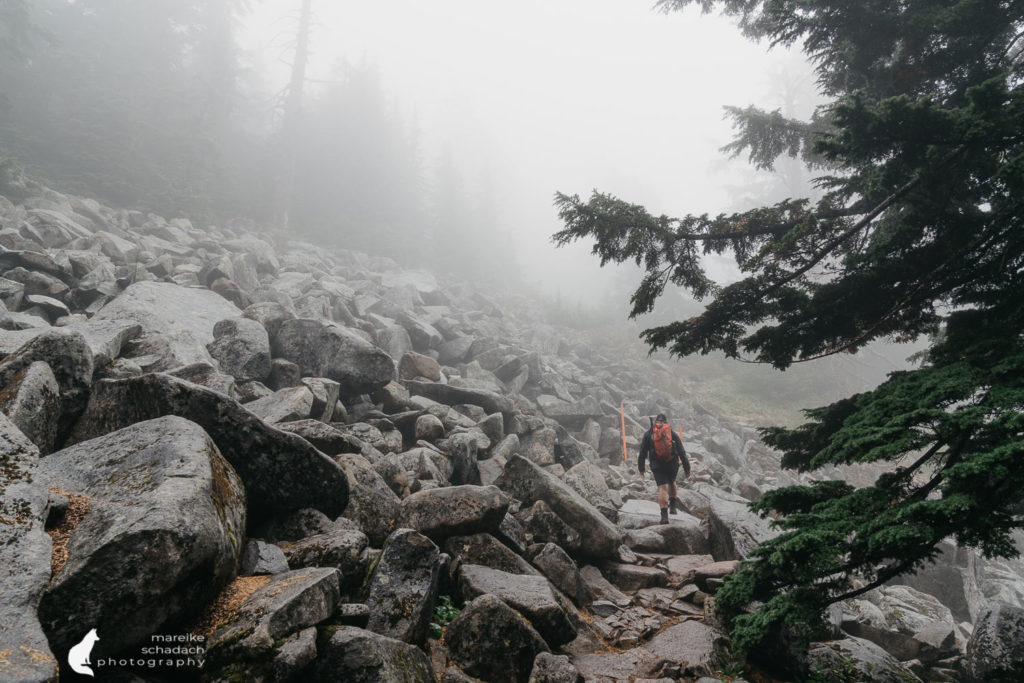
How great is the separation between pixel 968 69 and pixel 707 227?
4628 millimetres

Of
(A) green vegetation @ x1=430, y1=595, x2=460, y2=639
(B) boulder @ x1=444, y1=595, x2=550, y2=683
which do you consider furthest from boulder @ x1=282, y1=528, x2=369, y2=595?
(B) boulder @ x1=444, y1=595, x2=550, y2=683

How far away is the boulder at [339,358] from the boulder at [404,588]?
5.36 m

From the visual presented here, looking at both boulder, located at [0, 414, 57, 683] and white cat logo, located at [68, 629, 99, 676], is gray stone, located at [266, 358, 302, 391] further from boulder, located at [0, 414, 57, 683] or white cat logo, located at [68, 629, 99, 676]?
white cat logo, located at [68, 629, 99, 676]

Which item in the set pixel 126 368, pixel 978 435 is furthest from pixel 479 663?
pixel 126 368

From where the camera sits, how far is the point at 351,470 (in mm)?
5168

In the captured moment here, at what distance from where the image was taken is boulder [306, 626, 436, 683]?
274 cm

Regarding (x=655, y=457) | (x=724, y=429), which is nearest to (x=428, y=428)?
(x=655, y=457)

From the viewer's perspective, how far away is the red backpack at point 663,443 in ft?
31.3

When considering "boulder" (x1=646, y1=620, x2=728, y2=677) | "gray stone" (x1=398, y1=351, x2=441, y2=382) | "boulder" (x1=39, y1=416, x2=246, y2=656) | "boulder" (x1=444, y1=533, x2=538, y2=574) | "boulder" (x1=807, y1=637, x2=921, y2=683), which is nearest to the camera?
"boulder" (x1=39, y1=416, x2=246, y2=656)

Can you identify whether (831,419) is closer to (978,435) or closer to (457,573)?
(978,435)

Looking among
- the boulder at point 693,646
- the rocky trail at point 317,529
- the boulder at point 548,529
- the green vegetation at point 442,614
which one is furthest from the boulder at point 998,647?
the green vegetation at point 442,614

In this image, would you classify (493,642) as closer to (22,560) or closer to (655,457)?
(22,560)

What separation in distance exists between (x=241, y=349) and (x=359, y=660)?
763cm

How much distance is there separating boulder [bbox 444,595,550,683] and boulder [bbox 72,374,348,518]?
67.5 inches
